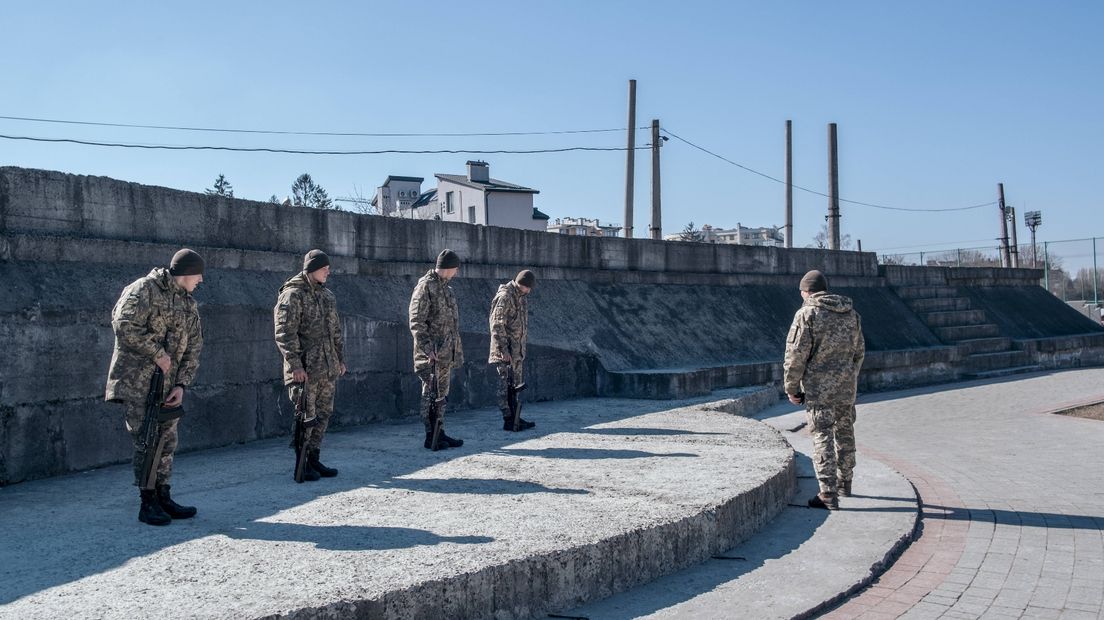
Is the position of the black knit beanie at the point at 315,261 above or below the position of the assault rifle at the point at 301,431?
above

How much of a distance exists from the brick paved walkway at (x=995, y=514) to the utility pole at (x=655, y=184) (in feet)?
37.6

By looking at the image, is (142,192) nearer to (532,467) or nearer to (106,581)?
(532,467)

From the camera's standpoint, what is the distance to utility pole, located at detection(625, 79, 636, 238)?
26.1 meters

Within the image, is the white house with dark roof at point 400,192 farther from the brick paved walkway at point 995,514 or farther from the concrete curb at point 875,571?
the concrete curb at point 875,571

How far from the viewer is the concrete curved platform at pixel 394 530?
A: 3803 mm

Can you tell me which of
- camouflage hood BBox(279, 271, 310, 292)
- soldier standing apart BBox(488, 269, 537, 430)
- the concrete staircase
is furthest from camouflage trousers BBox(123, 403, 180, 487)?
the concrete staircase

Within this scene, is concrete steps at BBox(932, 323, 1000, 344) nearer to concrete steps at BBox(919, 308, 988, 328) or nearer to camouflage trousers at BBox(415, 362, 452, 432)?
concrete steps at BBox(919, 308, 988, 328)

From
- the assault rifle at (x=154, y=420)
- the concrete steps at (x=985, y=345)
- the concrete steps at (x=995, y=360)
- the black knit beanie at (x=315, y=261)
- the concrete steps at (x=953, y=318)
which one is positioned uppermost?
the black knit beanie at (x=315, y=261)

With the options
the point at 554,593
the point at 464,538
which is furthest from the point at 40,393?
the point at 554,593

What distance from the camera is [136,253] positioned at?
8.49 metres

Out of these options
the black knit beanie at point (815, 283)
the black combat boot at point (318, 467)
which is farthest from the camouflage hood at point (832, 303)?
the black combat boot at point (318, 467)

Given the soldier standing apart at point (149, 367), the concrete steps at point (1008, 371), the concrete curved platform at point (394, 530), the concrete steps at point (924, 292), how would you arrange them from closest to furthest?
the concrete curved platform at point (394, 530), the soldier standing apart at point (149, 367), the concrete steps at point (1008, 371), the concrete steps at point (924, 292)

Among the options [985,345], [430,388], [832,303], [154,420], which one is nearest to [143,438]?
[154,420]

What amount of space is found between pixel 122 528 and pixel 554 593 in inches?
101
